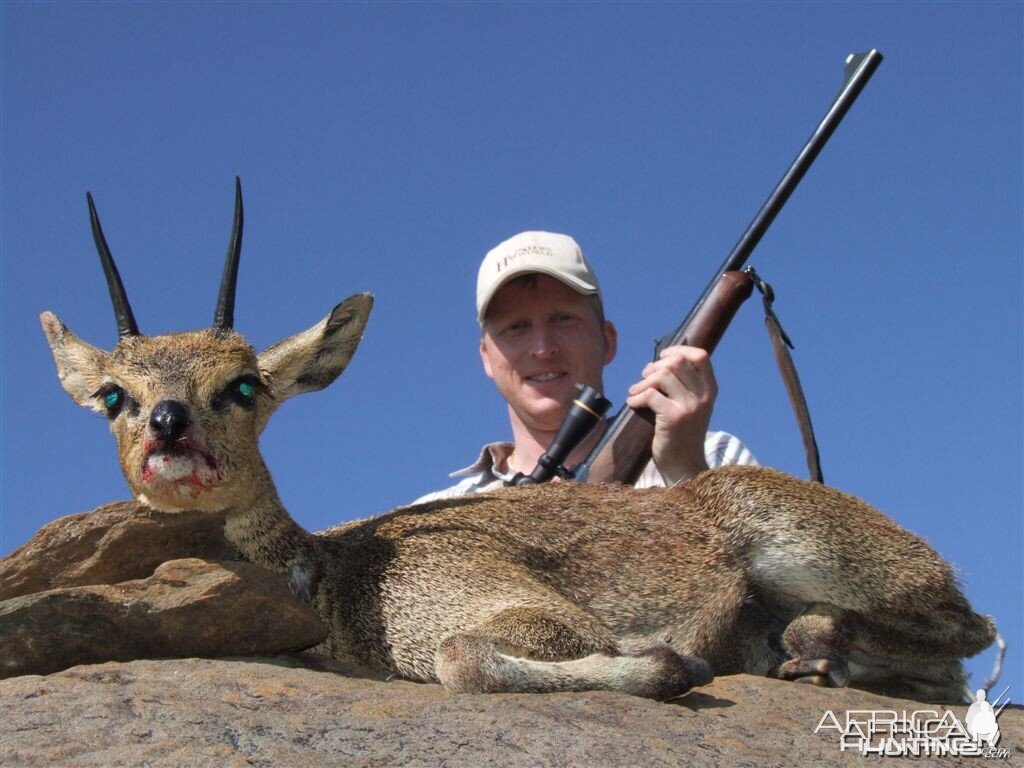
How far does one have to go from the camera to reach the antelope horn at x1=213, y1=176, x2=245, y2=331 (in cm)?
829

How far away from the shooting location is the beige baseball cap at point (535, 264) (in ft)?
43.9

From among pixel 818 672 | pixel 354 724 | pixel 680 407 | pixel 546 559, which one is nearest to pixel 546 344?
pixel 680 407

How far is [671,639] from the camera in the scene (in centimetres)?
823

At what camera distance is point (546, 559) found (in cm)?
838

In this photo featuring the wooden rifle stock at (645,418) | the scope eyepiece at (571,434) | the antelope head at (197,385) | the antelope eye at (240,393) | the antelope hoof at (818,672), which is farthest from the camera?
the scope eyepiece at (571,434)

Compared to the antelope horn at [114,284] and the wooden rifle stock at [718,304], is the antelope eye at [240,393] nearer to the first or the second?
the antelope horn at [114,284]

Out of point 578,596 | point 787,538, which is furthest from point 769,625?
point 578,596

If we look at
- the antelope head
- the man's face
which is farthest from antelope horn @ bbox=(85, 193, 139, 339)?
the man's face

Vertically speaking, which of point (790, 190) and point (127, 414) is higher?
point (790, 190)

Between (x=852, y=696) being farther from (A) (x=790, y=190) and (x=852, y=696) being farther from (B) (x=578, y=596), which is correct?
(A) (x=790, y=190)

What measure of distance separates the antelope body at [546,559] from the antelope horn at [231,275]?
0.05ft

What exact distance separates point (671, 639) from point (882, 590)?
1515mm

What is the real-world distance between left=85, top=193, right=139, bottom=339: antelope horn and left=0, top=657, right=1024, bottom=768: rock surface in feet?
7.92

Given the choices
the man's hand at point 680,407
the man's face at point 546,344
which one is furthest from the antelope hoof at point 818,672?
the man's face at point 546,344
